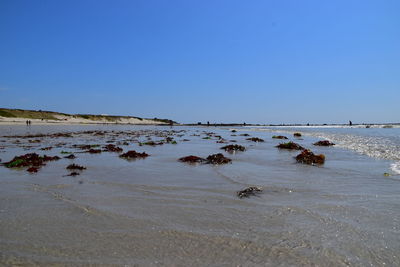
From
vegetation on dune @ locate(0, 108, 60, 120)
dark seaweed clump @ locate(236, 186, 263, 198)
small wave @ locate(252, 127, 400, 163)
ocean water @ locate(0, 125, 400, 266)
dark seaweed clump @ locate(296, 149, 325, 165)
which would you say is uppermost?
vegetation on dune @ locate(0, 108, 60, 120)

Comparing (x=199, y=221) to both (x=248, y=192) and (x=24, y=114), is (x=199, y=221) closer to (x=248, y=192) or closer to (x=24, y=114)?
(x=248, y=192)

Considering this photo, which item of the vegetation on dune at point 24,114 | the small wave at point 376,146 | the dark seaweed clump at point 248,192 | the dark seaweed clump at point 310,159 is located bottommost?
the dark seaweed clump at point 248,192

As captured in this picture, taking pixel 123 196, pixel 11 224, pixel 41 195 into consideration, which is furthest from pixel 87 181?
pixel 11 224

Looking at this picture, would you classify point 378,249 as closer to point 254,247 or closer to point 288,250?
point 288,250

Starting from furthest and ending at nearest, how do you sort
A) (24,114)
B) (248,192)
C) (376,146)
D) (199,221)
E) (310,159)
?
(24,114)
(376,146)
(310,159)
(248,192)
(199,221)

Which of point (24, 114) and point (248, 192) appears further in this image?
point (24, 114)

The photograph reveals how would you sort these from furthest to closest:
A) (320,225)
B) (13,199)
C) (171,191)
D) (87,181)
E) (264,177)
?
(264,177) < (87,181) < (171,191) < (13,199) < (320,225)

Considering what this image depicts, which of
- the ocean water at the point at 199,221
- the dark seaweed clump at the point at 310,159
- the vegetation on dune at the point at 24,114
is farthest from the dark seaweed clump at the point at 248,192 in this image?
the vegetation on dune at the point at 24,114

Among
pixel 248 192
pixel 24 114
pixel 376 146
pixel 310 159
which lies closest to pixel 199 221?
pixel 248 192

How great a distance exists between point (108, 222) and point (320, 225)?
3.32 meters

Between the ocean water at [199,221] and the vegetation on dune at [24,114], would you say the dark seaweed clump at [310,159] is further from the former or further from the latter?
the vegetation on dune at [24,114]

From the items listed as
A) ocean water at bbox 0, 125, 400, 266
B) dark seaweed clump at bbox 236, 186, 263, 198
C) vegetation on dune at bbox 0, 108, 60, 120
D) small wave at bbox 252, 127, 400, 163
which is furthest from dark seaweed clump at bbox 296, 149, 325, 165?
vegetation on dune at bbox 0, 108, 60, 120

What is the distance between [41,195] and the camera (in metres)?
6.19

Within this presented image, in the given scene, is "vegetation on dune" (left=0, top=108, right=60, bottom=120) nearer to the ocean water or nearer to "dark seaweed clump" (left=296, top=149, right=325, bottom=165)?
the ocean water
